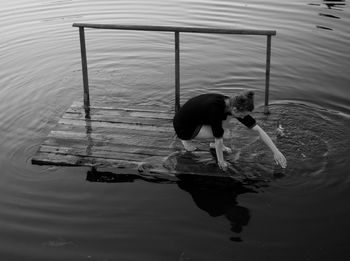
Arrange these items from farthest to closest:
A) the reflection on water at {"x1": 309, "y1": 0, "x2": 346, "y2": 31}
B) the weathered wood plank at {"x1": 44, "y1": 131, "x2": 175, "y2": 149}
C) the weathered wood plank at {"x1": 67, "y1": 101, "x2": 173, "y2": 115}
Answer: the reflection on water at {"x1": 309, "y1": 0, "x2": 346, "y2": 31}, the weathered wood plank at {"x1": 67, "y1": 101, "x2": 173, "y2": 115}, the weathered wood plank at {"x1": 44, "y1": 131, "x2": 175, "y2": 149}

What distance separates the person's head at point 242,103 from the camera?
6.10 meters

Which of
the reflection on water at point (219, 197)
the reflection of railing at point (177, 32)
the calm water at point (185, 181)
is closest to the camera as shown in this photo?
the calm water at point (185, 181)

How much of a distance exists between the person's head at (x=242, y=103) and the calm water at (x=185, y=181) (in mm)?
1264

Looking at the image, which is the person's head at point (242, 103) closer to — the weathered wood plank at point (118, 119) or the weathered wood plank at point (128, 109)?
the weathered wood plank at point (118, 119)

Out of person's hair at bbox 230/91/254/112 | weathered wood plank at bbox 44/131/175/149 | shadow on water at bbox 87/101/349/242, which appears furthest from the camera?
weathered wood plank at bbox 44/131/175/149

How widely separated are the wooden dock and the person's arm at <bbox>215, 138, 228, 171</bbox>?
13 centimetres

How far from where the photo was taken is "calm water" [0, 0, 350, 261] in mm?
5984

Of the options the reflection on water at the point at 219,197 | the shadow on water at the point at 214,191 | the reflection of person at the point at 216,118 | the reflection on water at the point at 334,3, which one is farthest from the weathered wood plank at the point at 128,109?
the reflection on water at the point at 334,3

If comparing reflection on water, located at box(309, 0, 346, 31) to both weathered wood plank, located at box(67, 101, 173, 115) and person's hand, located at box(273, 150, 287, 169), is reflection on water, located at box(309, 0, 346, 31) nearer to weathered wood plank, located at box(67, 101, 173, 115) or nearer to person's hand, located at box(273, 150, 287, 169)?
weathered wood plank, located at box(67, 101, 173, 115)

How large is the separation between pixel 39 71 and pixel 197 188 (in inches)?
261

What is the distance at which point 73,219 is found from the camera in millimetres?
6441

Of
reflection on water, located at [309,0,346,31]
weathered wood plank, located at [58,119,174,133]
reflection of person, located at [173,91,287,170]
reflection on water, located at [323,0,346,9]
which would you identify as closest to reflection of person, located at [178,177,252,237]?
reflection of person, located at [173,91,287,170]

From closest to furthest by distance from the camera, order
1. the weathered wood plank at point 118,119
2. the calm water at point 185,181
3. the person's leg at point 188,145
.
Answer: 1. the calm water at point 185,181
2. the person's leg at point 188,145
3. the weathered wood plank at point 118,119

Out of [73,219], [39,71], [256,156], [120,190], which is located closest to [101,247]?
[73,219]
